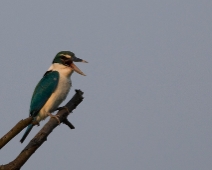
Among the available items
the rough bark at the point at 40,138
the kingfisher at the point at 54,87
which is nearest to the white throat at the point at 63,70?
the kingfisher at the point at 54,87

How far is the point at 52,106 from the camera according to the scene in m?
8.85

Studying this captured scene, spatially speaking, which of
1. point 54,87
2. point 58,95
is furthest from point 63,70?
point 58,95

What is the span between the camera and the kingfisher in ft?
28.9

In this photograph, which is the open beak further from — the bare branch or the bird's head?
the bare branch

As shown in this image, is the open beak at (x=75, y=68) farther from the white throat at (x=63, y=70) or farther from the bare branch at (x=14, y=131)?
the bare branch at (x=14, y=131)

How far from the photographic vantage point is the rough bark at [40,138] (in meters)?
4.49

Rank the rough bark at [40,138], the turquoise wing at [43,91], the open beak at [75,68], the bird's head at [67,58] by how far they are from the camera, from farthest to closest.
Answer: the bird's head at [67,58]
the turquoise wing at [43,91]
the open beak at [75,68]
the rough bark at [40,138]

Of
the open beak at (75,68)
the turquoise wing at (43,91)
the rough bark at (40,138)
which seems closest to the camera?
the rough bark at (40,138)

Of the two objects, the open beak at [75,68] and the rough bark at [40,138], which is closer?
the rough bark at [40,138]

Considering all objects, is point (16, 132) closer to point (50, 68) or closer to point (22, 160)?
point (22, 160)

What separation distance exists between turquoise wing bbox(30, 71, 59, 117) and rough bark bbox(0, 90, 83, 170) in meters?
2.21

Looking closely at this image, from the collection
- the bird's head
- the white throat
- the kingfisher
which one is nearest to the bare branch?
the kingfisher

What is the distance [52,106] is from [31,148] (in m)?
4.06

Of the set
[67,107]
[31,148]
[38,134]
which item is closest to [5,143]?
[31,148]
